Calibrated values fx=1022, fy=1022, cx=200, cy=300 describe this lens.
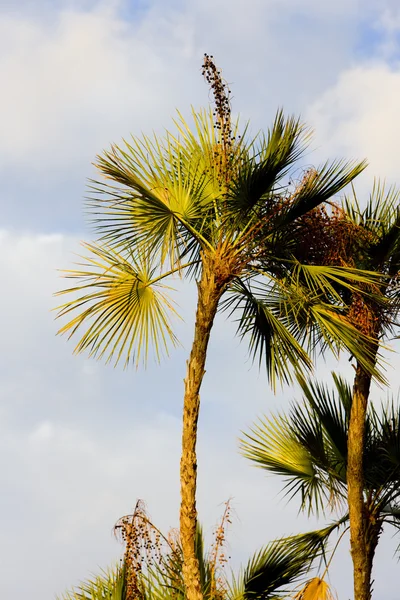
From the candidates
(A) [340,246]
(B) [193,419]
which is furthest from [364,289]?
(B) [193,419]

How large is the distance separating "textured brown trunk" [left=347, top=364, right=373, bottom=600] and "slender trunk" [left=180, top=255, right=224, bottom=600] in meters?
2.83

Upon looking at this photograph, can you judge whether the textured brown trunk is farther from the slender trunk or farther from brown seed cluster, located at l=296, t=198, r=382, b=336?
the slender trunk

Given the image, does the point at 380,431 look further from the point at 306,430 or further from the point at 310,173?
the point at 310,173

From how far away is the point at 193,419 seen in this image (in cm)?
953

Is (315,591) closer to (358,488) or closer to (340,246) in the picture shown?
(358,488)

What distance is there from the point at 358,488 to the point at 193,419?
326 cm

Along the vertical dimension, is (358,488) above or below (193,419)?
above

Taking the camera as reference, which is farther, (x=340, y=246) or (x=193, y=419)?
(x=340, y=246)

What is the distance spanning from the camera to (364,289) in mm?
11891

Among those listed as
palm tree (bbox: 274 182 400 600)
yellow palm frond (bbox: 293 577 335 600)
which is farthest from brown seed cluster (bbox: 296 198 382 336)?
yellow palm frond (bbox: 293 577 335 600)

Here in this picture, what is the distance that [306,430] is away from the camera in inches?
491

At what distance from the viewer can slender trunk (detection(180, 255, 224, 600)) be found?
9.26 metres

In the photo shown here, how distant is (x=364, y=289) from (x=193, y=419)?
332 cm

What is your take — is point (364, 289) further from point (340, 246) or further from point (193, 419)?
point (193, 419)
